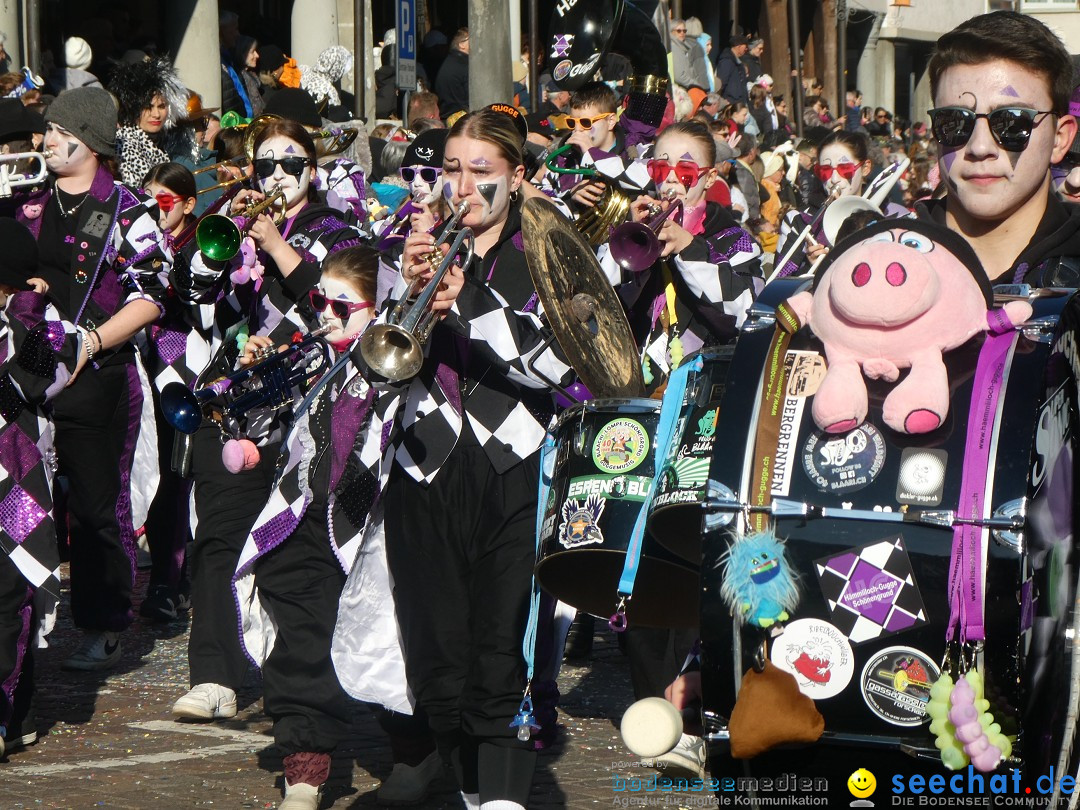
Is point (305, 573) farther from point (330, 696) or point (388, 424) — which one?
point (388, 424)

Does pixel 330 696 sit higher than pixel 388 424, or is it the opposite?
pixel 388 424

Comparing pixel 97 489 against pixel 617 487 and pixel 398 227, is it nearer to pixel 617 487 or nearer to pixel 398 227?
pixel 398 227

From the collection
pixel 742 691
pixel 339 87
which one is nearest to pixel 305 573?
pixel 742 691

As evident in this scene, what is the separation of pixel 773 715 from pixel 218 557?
131 inches

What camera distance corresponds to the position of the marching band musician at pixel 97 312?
6332mm

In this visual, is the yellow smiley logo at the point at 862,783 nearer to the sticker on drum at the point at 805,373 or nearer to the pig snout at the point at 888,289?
the sticker on drum at the point at 805,373

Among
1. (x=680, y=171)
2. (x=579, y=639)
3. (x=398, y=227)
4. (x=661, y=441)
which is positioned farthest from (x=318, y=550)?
(x=680, y=171)

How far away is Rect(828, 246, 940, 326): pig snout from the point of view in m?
3.05

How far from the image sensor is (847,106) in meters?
25.3

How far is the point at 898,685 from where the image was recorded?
118 inches

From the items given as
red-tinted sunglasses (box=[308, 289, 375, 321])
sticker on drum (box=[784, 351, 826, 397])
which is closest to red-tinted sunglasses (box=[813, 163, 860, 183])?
red-tinted sunglasses (box=[308, 289, 375, 321])

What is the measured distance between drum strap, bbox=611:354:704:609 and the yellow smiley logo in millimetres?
703

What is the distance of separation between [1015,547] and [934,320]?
45 cm

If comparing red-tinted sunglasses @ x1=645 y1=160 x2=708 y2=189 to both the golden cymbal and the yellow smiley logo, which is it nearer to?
the golden cymbal
